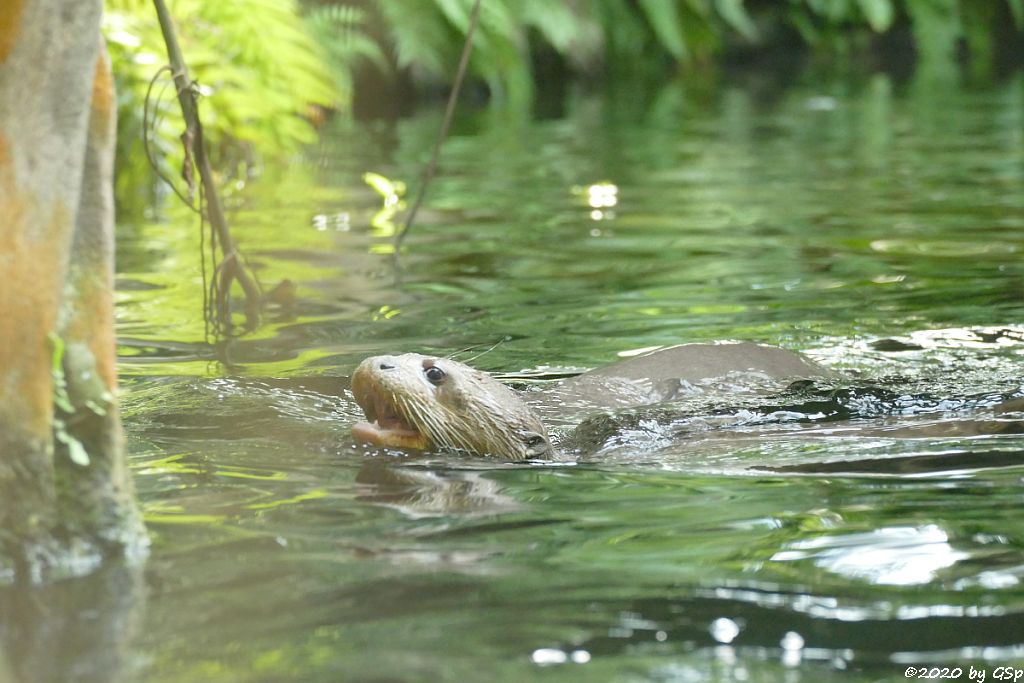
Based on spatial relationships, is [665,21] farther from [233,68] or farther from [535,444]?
[535,444]

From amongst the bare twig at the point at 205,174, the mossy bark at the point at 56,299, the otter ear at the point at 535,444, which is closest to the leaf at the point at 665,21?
the bare twig at the point at 205,174

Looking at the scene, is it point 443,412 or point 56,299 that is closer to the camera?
point 56,299

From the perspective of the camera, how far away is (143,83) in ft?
30.3

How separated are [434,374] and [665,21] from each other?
1543 cm

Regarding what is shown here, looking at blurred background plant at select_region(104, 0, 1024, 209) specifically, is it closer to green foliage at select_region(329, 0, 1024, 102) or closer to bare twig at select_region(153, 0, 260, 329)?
green foliage at select_region(329, 0, 1024, 102)

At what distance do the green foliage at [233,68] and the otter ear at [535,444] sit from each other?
578 centimetres

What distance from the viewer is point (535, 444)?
395 cm

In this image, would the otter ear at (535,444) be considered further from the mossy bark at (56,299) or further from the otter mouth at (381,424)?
the mossy bark at (56,299)

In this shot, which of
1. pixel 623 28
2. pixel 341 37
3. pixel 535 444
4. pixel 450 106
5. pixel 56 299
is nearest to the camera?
pixel 56 299

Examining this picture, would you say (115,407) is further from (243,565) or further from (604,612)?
(604,612)

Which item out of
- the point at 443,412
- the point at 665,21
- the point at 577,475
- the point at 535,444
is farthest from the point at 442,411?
the point at 665,21

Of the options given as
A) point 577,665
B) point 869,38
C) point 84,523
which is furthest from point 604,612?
point 869,38

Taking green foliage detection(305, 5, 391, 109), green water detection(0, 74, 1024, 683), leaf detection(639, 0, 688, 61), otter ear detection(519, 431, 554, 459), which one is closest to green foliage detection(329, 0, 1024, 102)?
leaf detection(639, 0, 688, 61)

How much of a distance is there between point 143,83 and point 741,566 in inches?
287
